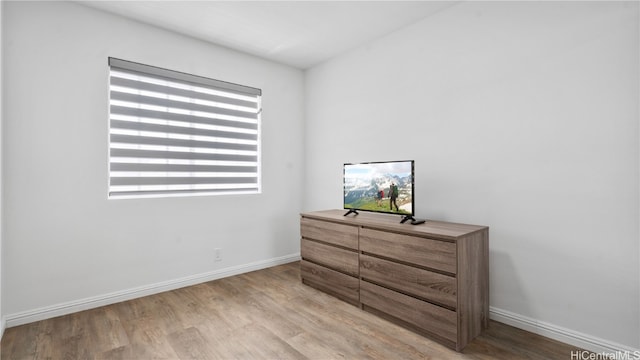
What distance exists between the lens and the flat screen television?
2.46 m

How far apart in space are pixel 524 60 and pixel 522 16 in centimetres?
32

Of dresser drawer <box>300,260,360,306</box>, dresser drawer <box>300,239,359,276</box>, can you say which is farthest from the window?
dresser drawer <box>300,260,360,306</box>

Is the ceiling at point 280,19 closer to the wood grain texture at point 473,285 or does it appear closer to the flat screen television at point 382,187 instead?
the flat screen television at point 382,187

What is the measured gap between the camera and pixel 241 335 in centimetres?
216

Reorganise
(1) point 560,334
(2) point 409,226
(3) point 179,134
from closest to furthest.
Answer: (1) point 560,334 < (2) point 409,226 < (3) point 179,134

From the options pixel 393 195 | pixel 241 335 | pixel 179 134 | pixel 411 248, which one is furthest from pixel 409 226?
pixel 179 134

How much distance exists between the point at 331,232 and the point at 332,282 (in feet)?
1.51

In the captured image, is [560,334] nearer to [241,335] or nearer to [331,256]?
[331,256]

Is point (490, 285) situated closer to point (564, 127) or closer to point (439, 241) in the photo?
point (439, 241)

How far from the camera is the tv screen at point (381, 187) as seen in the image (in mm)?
2461

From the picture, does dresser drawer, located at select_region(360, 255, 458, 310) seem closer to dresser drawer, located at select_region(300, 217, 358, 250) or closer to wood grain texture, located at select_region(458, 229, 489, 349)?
wood grain texture, located at select_region(458, 229, 489, 349)

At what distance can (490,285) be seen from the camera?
2.42 m

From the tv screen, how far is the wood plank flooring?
2.90 ft

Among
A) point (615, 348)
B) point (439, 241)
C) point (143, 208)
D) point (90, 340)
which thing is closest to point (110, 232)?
point (143, 208)
